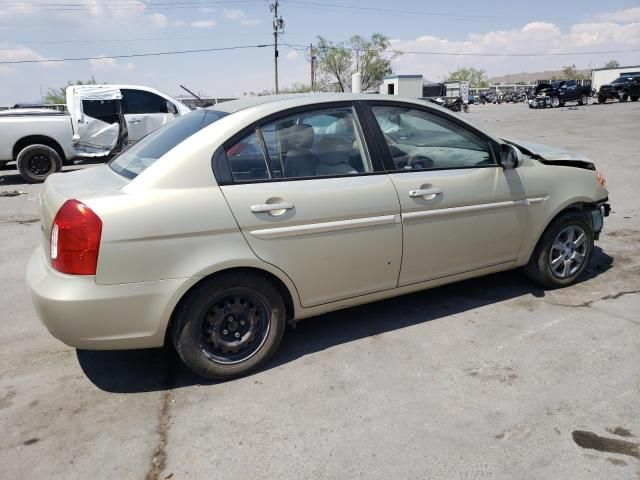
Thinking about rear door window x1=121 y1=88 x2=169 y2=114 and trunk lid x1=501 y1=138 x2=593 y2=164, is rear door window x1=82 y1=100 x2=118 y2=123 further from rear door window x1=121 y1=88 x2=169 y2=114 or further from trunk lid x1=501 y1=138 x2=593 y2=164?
trunk lid x1=501 y1=138 x2=593 y2=164

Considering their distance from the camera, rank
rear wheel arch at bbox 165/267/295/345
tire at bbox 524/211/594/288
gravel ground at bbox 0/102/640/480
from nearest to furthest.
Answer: gravel ground at bbox 0/102/640/480 < rear wheel arch at bbox 165/267/295/345 < tire at bbox 524/211/594/288

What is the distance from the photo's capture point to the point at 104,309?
276 centimetres

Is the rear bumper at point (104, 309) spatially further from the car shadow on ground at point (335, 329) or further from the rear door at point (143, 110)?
the rear door at point (143, 110)

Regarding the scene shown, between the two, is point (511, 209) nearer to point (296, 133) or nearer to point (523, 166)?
point (523, 166)

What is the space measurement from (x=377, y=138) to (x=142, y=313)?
1884 millimetres

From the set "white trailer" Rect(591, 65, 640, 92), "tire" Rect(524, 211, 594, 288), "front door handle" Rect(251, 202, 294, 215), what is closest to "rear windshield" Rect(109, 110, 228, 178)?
"front door handle" Rect(251, 202, 294, 215)

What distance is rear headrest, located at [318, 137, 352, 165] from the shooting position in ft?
11.1

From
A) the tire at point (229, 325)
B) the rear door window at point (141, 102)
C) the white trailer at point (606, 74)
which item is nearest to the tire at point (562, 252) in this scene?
the tire at point (229, 325)

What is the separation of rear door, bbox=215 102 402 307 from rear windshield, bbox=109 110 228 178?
0.34m

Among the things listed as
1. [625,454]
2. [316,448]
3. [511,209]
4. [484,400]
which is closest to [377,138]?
[511,209]

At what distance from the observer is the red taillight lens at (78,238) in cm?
268

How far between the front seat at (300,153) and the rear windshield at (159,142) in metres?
0.46

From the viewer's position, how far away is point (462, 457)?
8.09 ft

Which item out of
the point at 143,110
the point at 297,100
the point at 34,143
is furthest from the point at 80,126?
the point at 297,100
